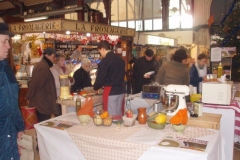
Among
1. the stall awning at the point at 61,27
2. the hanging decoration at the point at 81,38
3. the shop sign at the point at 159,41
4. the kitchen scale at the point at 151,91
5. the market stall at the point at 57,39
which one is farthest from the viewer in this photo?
the shop sign at the point at 159,41

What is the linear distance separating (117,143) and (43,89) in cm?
190

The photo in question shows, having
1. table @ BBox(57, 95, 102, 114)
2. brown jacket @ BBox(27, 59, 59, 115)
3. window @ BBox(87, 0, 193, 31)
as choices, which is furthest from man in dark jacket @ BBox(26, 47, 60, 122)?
window @ BBox(87, 0, 193, 31)

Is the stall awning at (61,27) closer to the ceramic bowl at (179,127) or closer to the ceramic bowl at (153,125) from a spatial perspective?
the ceramic bowl at (153,125)

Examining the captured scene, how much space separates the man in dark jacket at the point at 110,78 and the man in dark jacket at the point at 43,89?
664 millimetres

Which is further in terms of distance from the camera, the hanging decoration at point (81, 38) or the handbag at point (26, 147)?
the hanging decoration at point (81, 38)

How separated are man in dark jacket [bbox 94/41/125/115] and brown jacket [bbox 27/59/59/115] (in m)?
0.66

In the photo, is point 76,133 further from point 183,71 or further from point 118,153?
point 183,71

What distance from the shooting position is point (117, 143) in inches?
76.8

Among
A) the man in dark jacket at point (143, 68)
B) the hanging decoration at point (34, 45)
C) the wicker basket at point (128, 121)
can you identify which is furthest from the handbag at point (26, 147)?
the hanging decoration at point (34, 45)

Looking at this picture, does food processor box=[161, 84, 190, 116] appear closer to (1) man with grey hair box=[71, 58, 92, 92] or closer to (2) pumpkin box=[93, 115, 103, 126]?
(2) pumpkin box=[93, 115, 103, 126]

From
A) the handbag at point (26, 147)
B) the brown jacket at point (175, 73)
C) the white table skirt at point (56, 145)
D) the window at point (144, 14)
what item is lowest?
the handbag at point (26, 147)

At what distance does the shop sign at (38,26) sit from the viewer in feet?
13.1

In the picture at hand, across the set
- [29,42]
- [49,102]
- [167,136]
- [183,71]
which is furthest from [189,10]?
[167,136]

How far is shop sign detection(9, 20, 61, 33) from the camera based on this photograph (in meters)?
3.98
